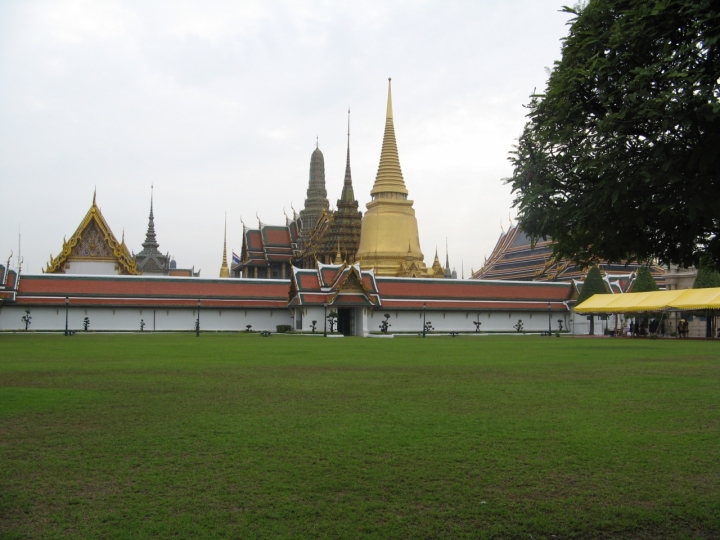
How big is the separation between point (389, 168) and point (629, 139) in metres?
66.3

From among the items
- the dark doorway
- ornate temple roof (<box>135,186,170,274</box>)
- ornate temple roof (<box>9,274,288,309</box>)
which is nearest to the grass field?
ornate temple roof (<box>9,274,288,309</box>)

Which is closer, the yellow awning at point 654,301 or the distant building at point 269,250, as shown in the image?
the yellow awning at point 654,301

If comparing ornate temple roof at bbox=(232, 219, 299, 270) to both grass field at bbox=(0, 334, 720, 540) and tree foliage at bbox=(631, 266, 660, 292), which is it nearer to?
tree foliage at bbox=(631, 266, 660, 292)

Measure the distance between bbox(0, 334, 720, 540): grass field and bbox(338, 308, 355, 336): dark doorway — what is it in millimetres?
37243

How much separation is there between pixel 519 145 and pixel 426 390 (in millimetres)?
7532

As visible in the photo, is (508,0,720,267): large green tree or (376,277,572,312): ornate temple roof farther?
(376,277,572,312): ornate temple roof

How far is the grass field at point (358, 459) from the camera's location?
627 centimetres

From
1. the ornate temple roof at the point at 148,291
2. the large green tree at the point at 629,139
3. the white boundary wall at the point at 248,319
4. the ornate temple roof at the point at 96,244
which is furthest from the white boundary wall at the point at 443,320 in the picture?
the large green tree at the point at 629,139

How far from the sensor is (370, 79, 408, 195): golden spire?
7175 centimetres

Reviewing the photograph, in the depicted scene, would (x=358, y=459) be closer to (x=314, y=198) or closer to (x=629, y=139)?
(x=629, y=139)

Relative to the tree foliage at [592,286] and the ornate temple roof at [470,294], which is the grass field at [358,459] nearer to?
the ornate temple roof at [470,294]

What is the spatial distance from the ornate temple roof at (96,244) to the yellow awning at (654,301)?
34.4m

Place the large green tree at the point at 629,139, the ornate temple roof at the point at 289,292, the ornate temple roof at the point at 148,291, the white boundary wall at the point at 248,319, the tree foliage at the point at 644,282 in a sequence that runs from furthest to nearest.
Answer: the tree foliage at the point at 644,282 → the ornate temple roof at the point at 289,292 → the ornate temple roof at the point at 148,291 → the white boundary wall at the point at 248,319 → the large green tree at the point at 629,139

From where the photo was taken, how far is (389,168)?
237 ft
